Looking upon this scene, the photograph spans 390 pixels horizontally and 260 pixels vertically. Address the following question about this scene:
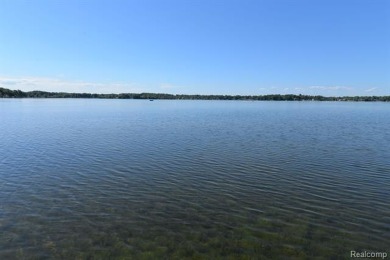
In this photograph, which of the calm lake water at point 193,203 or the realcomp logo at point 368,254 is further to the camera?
the calm lake water at point 193,203

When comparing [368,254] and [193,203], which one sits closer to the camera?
[368,254]

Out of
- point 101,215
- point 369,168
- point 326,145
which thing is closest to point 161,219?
point 101,215

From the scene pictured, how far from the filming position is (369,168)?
20.6 m

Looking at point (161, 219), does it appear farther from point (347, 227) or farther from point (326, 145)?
point (326, 145)

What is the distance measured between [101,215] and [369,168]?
690 inches

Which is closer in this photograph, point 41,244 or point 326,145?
point 41,244

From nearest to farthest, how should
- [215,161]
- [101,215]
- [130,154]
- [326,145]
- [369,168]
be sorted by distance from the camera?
[101,215] → [369,168] → [215,161] → [130,154] → [326,145]

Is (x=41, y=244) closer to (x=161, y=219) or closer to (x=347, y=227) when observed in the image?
(x=161, y=219)

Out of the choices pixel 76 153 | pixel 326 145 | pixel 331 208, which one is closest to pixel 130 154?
pixel 76 153

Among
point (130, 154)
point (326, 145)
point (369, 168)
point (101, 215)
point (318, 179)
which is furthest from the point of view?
point (326, 145)

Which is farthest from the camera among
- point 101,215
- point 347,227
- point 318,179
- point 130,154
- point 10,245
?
point 130,154

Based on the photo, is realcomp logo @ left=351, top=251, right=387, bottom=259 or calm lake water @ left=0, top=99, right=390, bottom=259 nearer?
realcomp logo @ left=351, top=251, right=387, bottom=259

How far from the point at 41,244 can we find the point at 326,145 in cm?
2695

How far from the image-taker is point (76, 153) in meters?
25.6
